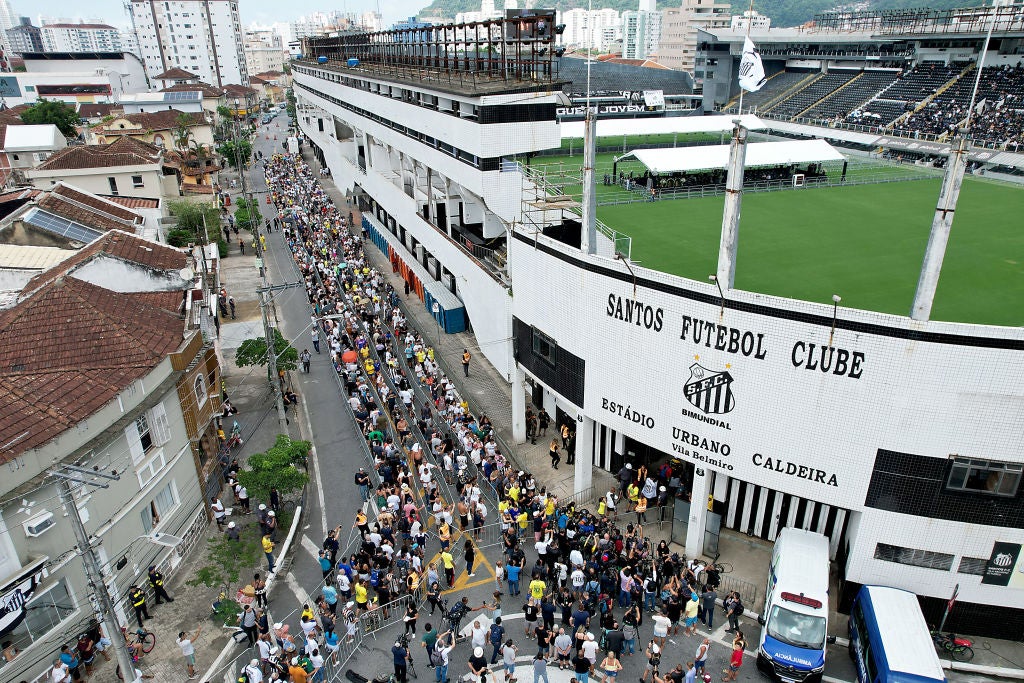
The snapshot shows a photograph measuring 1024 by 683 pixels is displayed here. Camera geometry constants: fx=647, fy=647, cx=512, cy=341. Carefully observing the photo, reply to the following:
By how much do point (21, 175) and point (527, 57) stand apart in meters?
39.9

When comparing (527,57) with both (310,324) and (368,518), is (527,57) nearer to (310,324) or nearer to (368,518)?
(310,324)

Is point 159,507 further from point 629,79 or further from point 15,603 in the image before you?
point 629,79

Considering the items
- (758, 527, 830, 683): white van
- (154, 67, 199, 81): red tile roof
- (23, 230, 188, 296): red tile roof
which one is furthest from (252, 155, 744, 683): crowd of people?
(154, 67, 199, 81): red tile roof

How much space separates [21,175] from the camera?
46031mm

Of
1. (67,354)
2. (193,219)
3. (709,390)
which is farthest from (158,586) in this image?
(193,219)

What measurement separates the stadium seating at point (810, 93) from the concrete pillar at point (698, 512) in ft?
172

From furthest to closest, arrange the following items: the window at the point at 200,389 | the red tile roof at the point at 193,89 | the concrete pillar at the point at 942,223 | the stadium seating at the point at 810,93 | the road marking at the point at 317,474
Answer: the red tile roof at the point at 193,89 → the stadium seating at the point at 810,93 → the window at the point at 200,389 → the road marking at the point at 317,474 → the concrete pillar at the point at 942,223

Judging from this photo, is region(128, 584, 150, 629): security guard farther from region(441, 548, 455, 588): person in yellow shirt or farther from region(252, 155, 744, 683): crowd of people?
region(441, 548, 455, 588): person in yellow shirt

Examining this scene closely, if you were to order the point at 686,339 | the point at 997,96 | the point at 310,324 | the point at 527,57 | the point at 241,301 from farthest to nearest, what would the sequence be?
the point at 997,96 < the point at 241,301 < the point at 310,324 < the point at 527,57 < the point at 686,339

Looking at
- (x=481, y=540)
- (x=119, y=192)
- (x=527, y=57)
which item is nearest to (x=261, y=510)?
(x=481, y=540)

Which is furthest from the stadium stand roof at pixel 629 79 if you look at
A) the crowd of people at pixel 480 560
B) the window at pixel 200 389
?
the window at pixel 200 389

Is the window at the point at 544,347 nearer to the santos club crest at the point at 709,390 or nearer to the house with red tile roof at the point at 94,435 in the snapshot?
the santos club crest at the point at 709,390

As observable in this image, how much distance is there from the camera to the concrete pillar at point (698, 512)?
16562 mm

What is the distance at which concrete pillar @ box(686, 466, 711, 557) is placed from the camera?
16.6 m
